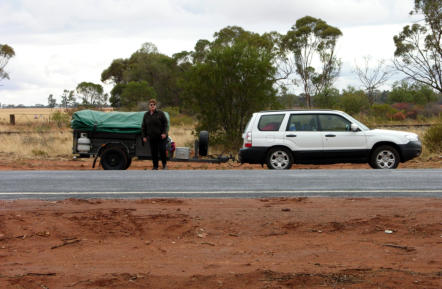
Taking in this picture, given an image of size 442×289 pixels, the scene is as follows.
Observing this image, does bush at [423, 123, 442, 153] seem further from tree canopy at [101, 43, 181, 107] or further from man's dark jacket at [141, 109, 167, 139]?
tree canopy at [101, 43, 181, 107]

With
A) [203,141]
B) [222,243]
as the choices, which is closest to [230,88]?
[203,141]

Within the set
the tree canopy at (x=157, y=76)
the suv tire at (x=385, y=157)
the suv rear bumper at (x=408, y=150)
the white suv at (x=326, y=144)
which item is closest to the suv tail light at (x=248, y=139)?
the white suv at (x=326, y=144)

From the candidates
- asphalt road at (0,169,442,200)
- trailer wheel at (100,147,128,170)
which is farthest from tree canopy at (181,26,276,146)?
asphalt road at (0,169,442,200)

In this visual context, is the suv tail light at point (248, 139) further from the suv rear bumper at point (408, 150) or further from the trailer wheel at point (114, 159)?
the suv rear bumper at point (408, 150)

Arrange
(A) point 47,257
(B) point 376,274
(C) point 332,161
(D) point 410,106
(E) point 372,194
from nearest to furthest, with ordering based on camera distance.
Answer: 1. (B) point 376,274
2. (A) point 47,257
3. (E) point 372,194
4. (C) point 332,161
5. (D) point 410,106

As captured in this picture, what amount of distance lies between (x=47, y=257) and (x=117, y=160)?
983cm

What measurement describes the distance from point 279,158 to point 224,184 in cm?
475

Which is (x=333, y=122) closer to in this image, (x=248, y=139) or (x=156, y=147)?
(x=248, y=139)

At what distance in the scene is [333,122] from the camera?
15203 millimetres

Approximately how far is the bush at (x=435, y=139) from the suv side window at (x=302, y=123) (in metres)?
8.05

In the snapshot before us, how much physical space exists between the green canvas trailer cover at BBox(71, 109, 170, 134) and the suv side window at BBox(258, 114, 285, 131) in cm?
257

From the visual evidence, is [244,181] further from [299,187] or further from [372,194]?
[372,194]

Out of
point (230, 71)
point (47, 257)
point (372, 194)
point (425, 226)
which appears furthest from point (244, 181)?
point (230, 71)

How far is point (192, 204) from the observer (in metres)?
8.39
